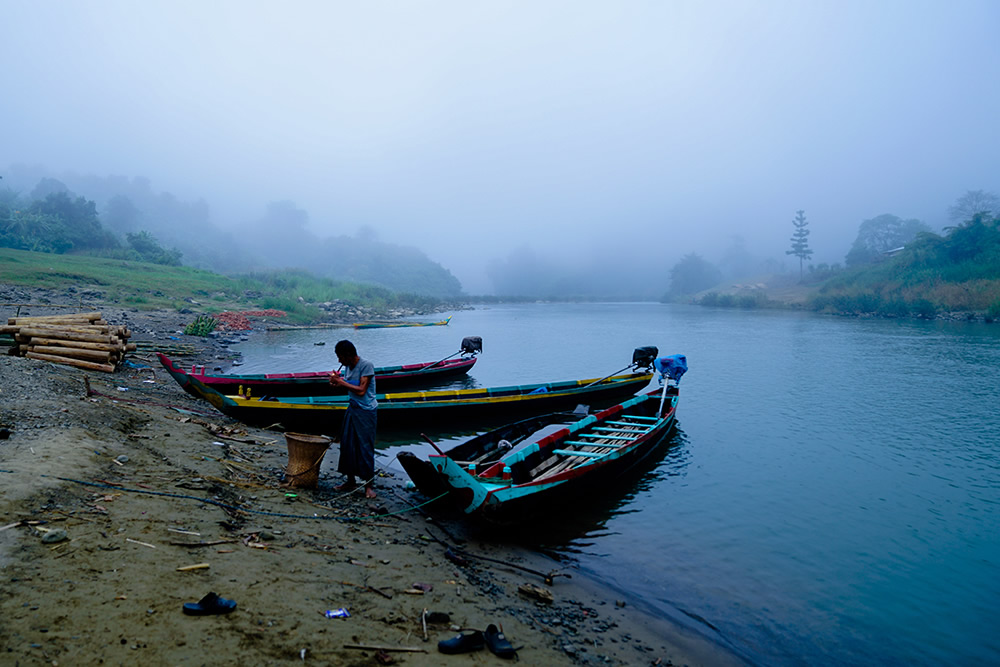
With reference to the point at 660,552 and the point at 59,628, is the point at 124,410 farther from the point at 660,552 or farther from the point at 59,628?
the point at 660,552

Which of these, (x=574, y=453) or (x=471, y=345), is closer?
(x=574, y=453)

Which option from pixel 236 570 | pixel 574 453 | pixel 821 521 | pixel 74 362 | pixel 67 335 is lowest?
pixel 821 521

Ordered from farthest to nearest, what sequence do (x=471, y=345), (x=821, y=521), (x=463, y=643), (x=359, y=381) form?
(x=471, y=345)
(x=821, y=521)
(x=359, y=381)
(x=463, y=643)

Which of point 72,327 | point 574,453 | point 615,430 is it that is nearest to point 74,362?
point 72,327

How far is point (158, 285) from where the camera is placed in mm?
36094

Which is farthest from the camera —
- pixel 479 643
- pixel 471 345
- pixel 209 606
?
pixel 471 345

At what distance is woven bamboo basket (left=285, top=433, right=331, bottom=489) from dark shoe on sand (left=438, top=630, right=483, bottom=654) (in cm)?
377

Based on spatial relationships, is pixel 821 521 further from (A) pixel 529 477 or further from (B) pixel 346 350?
(B) pixel 346 350

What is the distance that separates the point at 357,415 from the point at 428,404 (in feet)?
18.6

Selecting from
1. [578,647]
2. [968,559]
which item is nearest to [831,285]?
[968,559]

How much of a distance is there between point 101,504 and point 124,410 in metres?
4.67

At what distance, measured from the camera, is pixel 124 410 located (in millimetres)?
9258

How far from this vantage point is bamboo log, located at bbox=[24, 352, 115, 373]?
12106 mm

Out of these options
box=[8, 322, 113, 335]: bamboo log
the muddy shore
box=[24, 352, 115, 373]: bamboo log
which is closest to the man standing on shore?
the muddy shore
